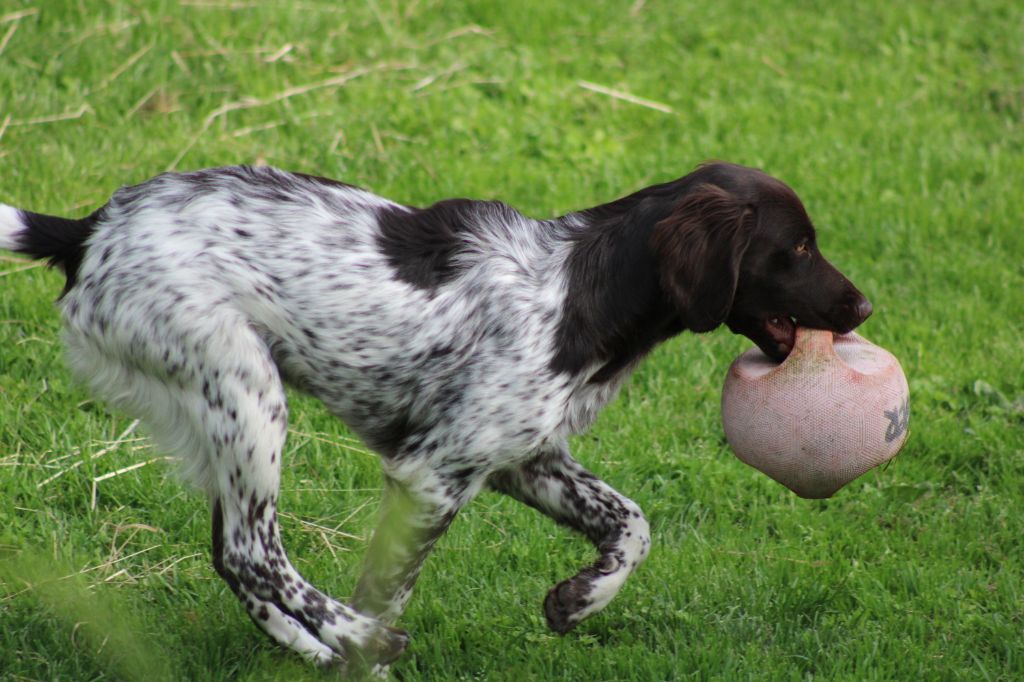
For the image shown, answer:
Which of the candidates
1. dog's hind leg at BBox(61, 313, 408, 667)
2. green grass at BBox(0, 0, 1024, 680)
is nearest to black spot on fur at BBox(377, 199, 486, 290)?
dog's hind leg at BBox(61, 313, 408, 667)

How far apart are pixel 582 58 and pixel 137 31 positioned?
8.41ft

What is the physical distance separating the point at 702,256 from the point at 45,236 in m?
1.80

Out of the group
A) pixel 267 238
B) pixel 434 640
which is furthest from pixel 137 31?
pixel 434 640

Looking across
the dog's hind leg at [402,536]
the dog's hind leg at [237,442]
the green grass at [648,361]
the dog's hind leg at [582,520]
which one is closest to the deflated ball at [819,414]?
the dog's hind leg at [582,520]

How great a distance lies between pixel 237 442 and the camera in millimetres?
→ 3801

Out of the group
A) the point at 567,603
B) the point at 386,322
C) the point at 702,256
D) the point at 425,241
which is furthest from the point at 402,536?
the point at 702,256

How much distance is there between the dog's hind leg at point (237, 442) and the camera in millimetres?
3775

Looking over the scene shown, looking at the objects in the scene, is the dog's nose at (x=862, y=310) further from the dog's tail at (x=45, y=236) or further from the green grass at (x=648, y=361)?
the dog's tail at (x=45, y=236)

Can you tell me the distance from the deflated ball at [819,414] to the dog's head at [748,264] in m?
0.09

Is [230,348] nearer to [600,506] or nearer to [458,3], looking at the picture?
[600,506]

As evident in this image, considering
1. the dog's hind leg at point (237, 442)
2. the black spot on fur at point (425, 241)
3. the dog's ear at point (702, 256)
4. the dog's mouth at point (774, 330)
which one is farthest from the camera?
the dog's mouth at point (774, 330)

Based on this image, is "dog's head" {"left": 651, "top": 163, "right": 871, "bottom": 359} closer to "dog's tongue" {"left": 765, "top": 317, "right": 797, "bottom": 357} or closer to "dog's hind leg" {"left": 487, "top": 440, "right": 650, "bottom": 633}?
"dog's tongue" {"left": 765, "top": 317, "right": 797, "bottom": 357}

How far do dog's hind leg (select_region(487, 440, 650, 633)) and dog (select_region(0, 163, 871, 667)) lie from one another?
1cm

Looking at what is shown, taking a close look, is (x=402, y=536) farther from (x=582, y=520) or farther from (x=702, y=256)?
(x=702, y=256)
